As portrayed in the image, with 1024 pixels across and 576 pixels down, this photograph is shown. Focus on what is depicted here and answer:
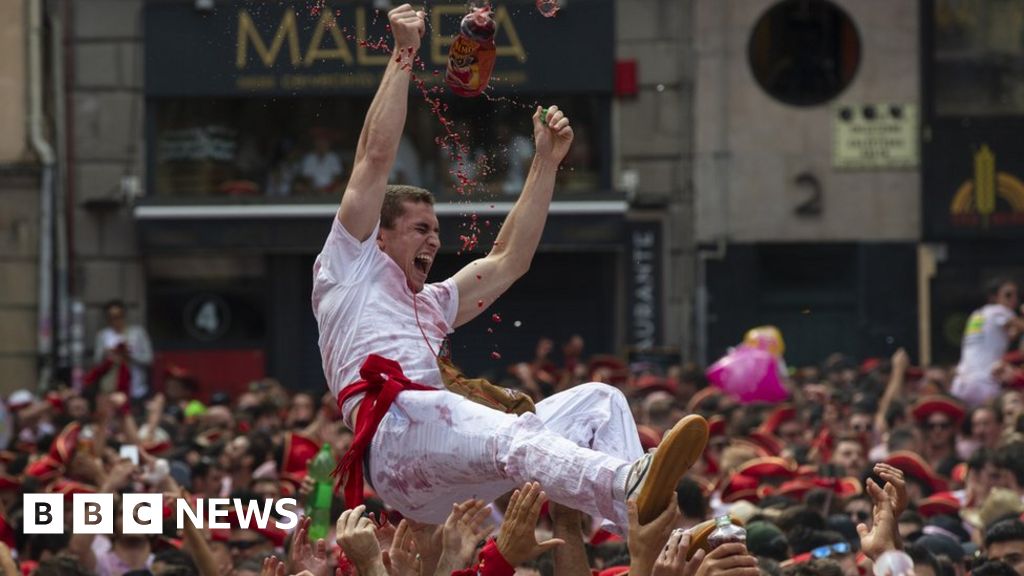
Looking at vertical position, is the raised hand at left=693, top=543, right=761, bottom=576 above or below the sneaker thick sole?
below

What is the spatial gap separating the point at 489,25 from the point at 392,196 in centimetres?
82

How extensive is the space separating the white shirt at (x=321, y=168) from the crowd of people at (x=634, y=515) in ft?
20.1

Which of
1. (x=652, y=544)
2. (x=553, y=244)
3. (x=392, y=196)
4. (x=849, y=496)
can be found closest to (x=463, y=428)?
(x=392, y=196)

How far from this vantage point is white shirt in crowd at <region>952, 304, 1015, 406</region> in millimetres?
18547

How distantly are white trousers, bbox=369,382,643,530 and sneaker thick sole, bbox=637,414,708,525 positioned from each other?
459 mm

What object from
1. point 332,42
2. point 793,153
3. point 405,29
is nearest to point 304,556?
point 405,29

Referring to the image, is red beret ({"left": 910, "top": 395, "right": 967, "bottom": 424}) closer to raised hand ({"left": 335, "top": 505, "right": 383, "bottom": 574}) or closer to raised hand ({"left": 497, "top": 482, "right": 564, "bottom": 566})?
raised hand ({"left": 497, "top": 482, "right": 564, "bottom": 566})

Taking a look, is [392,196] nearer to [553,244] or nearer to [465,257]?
[465,257]

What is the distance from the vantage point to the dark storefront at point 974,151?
28.0 m

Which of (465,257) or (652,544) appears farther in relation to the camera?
(465,257)

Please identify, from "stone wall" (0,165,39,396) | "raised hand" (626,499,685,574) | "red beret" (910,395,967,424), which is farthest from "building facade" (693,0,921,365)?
"raised hand" (626,499,685,574)

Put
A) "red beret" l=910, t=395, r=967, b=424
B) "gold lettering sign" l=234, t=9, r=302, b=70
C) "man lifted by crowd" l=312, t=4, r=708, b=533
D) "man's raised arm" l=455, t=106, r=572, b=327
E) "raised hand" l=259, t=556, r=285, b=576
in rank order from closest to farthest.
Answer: "raised hand" l=259, t=556, r=285, b=576 < "man lifted by crowd" l=312, t=4, r=708, b=533 < "man's raised arm" l=455, t=106, r=572, b=327 < "gold lettering sign" l=234, t=9, r=302, b=70 < "red beret" l=910, t=395, r=967, b=424

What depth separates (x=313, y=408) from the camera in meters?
18.7

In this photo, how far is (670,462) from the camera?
7.73 m
